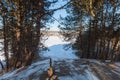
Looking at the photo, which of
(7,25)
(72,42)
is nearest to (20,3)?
(7,25)

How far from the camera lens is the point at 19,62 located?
518 inches

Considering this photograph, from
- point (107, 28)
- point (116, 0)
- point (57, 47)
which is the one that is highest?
point (116, 0)

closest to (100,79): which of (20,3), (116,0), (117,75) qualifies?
(117,75)

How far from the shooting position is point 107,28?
2019cm

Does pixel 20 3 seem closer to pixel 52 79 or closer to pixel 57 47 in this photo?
pixel 52 79

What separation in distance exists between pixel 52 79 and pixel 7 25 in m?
11.2

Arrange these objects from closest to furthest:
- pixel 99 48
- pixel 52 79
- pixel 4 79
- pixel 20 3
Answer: pixel 52 79 → pixel 4 79 → pixel 20 3 → pixel 99 48

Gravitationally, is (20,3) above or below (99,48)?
above

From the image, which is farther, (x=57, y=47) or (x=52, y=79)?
(x=57, y=47)

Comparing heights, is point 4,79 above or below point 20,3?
below

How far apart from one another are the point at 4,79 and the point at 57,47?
43.3 m

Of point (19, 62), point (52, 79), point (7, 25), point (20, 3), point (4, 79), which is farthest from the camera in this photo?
point (7, 25)

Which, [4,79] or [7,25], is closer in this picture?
[4,79]

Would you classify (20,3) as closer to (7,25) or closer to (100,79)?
(7,25)
